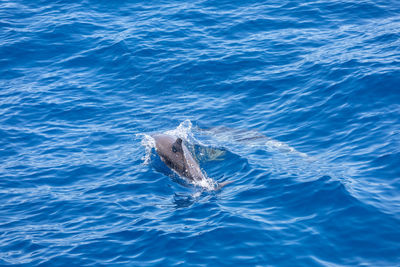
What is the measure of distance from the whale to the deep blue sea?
0.97 ft

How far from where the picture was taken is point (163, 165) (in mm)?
17484

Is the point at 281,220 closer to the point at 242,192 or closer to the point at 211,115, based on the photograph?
the point at 242,192

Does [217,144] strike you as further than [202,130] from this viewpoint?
No

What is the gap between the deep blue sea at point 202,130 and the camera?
13039 millimetres

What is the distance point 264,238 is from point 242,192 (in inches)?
100

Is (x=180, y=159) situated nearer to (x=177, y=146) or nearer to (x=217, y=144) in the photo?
(x=177, y=146)

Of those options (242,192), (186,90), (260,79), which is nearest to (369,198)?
(242,192)

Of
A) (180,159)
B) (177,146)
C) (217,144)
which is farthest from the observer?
(217,144)

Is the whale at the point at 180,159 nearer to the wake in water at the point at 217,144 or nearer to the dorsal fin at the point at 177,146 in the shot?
the dorsal fin at the point at 177,146

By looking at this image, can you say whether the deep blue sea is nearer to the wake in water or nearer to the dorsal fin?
the wake in water

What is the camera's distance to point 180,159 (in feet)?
55.7

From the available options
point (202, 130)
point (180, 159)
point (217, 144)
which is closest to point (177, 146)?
point (180, 159)

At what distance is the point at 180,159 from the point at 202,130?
9.66 ft

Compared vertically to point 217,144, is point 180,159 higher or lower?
lower
